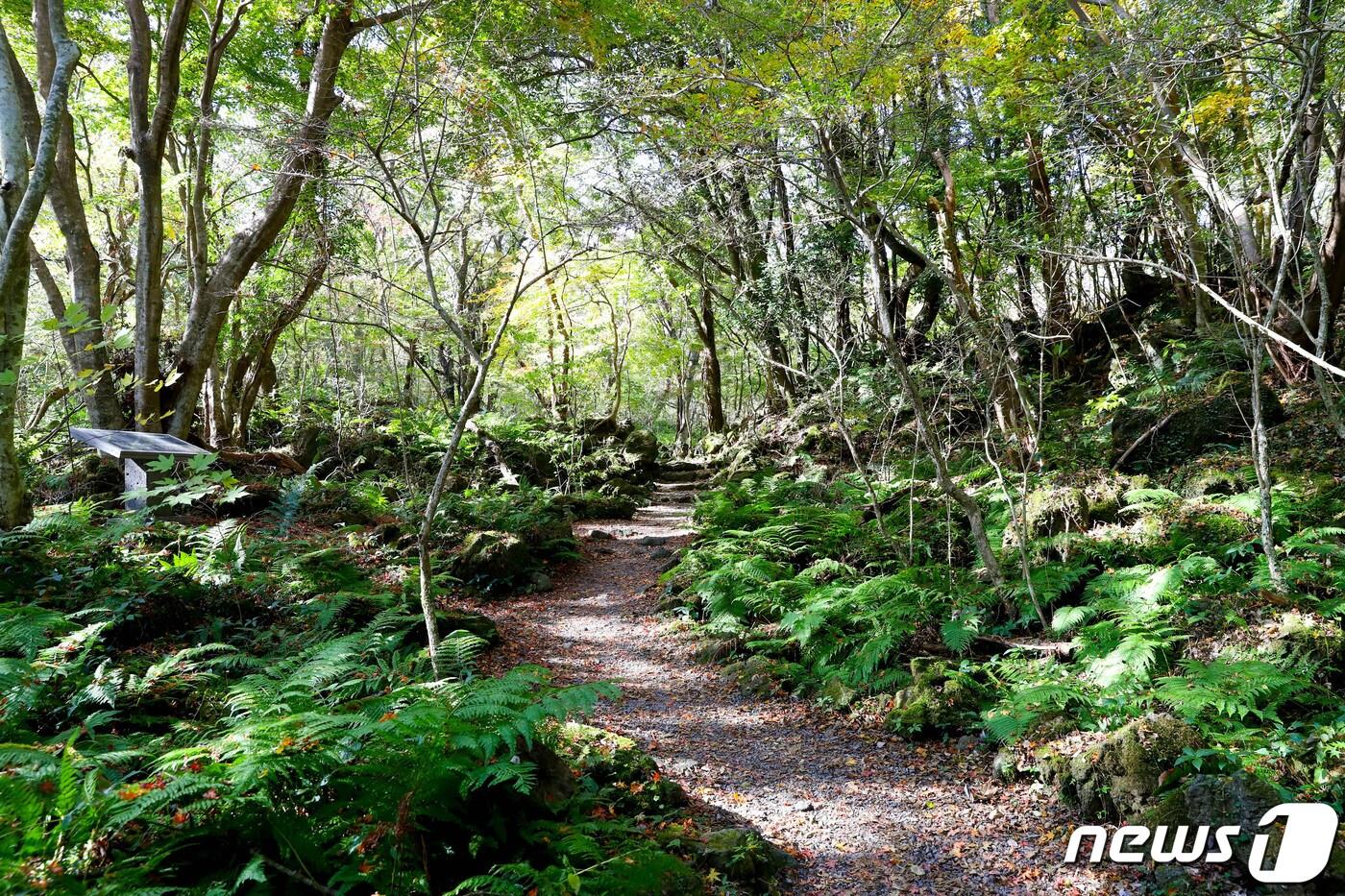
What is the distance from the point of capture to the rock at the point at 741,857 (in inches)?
113

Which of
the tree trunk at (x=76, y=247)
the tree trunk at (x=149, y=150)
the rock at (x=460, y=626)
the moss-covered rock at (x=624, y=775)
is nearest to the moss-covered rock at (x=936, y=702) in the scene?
the moss-covered rock at (x=624, y=775)

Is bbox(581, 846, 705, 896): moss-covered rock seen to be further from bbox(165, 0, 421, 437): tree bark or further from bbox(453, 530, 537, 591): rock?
bbox(165, 0, 421, 437): tree bark

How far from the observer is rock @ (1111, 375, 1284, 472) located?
25.0 feet

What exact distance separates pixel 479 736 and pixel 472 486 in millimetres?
9172

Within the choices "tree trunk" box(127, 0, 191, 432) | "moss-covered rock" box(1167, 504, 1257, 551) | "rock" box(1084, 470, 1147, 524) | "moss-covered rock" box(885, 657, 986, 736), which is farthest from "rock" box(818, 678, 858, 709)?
"tree trunk" box(127, 0, 191, 432)

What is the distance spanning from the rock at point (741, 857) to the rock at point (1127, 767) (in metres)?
1.63

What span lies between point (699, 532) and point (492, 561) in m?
3.07

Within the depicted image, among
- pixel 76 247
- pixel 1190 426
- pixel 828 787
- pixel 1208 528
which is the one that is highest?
pixel 76 247

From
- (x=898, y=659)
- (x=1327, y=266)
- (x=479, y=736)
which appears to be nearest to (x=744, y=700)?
(x=898, y=659)

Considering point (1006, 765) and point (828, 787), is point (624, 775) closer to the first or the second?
point (828, 787)

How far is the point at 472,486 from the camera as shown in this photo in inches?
441

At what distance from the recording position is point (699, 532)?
32.0ft

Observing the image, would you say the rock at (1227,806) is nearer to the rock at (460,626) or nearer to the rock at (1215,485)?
the rock at (1215,485)

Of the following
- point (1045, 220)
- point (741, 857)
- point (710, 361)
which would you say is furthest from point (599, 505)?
point (741, 857)
